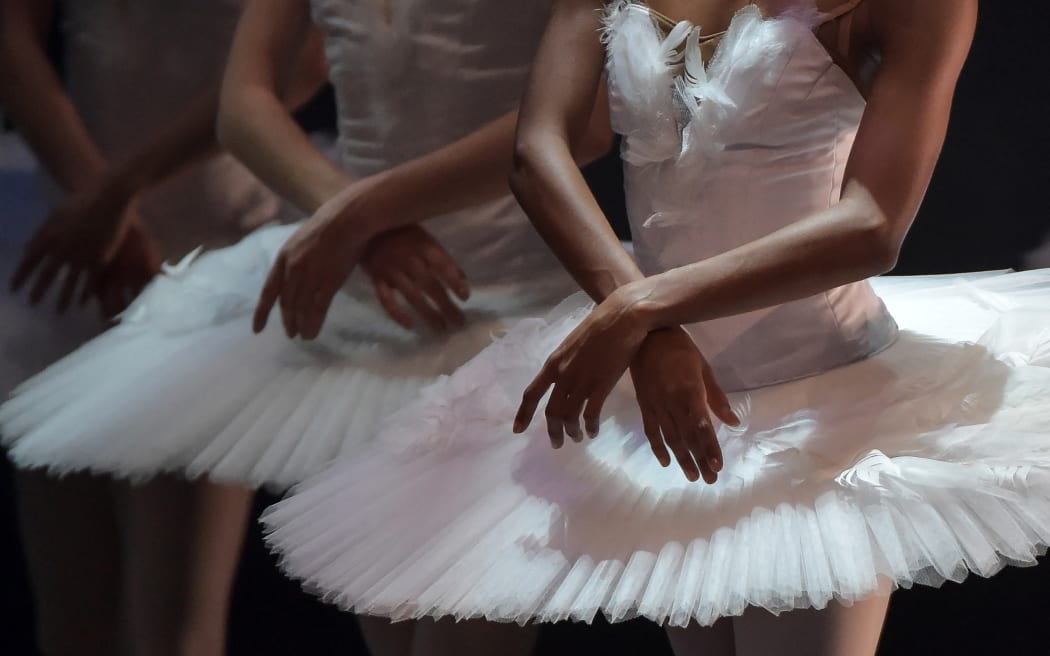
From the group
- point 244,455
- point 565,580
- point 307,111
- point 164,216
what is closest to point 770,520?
point 565,580

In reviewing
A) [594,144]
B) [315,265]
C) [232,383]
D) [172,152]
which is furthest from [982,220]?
[172,152]

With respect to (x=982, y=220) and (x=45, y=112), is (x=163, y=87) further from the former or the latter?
(x=982, y=220)

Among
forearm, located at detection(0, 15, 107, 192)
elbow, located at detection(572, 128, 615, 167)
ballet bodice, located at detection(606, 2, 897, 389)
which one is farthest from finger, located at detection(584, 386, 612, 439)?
forearm, located at detection(0, 15, 107, 192)

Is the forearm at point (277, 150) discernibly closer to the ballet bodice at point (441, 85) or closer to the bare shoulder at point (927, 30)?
the ballet bodice at point (441, 85)

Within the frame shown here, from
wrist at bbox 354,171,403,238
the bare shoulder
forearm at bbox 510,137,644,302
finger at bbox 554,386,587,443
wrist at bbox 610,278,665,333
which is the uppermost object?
the bare shoulder

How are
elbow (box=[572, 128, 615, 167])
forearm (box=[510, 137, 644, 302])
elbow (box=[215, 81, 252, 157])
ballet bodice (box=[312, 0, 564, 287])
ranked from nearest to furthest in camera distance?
1. forearm (box=[510, 137, 644, 302])
2. elbow (box=[572, 128, 615, 167])
3. ballet bodice (box=[312, 0, 564, 287])
4. elbow (box=[215, 81, 252, 157])

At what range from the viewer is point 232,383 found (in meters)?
1.18

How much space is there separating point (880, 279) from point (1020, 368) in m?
0.27

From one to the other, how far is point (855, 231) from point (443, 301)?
461 millimetres

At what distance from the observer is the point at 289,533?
0.91m

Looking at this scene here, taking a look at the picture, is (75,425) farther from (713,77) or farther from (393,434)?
(713,77)

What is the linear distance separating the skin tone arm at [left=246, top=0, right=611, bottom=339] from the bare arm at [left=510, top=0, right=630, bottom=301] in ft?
0.52

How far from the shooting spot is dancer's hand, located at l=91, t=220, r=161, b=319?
4.51ft

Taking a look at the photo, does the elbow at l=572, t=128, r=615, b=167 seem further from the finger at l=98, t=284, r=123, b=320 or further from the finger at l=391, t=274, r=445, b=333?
the finger at l=98, t=284, r=123, b=320
